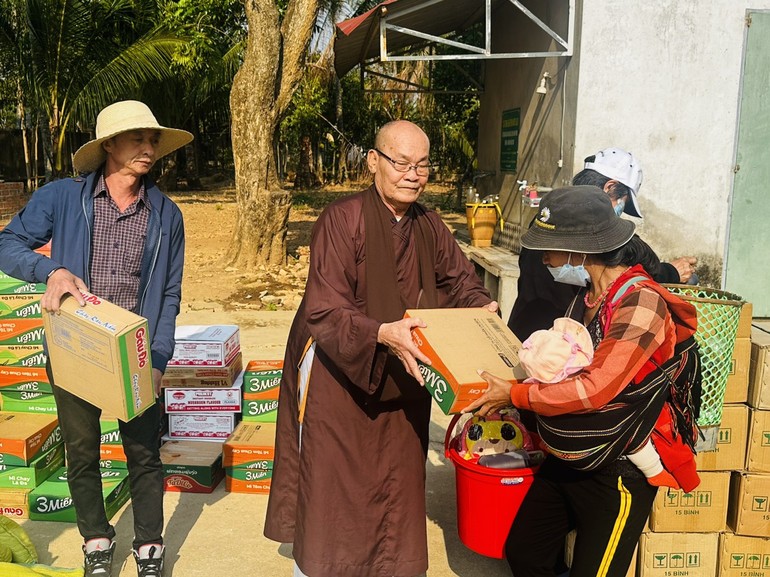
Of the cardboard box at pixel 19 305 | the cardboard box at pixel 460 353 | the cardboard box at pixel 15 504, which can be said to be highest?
the cardboard box at pixel 460 353

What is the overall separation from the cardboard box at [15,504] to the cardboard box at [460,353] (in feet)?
8.20

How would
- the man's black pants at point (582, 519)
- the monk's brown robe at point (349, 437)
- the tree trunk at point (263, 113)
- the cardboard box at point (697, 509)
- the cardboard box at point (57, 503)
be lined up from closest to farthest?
the man's black pants at point (582, 519) → the monk's brown robe at point (349, 437) → the cardboard box at point (697, 509) → the cardboard box at point (57, 503) → the tree trunk at point (263, 113)

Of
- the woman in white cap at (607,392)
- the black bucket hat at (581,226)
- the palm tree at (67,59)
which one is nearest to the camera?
the woman in white cap at (607,392)

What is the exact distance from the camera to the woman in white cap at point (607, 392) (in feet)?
6.88

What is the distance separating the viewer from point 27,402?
167 inches

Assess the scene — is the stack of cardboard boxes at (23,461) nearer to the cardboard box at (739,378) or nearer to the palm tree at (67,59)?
the cardboard box at (739,378)

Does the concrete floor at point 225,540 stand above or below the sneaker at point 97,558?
below

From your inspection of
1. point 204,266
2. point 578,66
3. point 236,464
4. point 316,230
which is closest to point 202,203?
point 204,266

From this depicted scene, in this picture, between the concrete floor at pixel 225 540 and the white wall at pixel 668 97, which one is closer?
the concrete floor at pixel 225 540

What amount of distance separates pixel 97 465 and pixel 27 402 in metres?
1.47

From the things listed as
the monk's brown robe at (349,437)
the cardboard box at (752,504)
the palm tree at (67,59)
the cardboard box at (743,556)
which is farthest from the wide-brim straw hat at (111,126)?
the palm tree at (67,59)

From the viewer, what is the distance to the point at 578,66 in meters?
6.25

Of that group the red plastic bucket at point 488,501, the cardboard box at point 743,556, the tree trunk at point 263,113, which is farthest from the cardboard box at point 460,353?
the tree trunk at point 263,113

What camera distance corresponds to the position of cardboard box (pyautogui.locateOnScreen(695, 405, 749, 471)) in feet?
9.58
